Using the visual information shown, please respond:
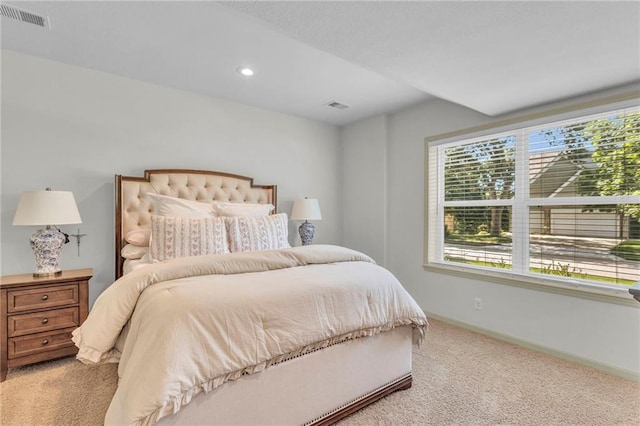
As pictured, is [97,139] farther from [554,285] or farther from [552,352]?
[552,352]

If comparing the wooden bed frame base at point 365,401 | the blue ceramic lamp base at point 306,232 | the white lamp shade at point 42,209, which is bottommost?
the wooden bed frame base at point 365,401

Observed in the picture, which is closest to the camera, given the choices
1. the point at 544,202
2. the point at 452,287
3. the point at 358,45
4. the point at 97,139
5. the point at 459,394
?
the point at 358,45

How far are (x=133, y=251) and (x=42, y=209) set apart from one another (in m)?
0.72

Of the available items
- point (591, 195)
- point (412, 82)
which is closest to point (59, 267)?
point (412, 82)

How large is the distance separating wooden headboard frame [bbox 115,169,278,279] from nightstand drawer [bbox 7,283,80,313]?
0.51 meters

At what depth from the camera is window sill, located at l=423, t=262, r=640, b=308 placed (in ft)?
7.77

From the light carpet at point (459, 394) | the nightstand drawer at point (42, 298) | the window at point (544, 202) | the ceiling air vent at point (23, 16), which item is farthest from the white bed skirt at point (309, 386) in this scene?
the ceiling air vent at point (23, 16)

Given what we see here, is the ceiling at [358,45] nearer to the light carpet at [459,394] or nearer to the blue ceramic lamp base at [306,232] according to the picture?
the blue ceramic lamp base at [306,232]

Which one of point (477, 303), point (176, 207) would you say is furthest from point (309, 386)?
point (477, 303)

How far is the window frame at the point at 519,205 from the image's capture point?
95.3 inches

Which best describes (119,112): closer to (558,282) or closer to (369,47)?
(369,47)

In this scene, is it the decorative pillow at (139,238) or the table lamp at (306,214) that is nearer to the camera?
the decorative pillow at (139,238)

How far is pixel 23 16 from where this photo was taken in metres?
2.07

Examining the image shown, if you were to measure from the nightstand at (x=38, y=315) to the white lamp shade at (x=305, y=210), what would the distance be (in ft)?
7.11
